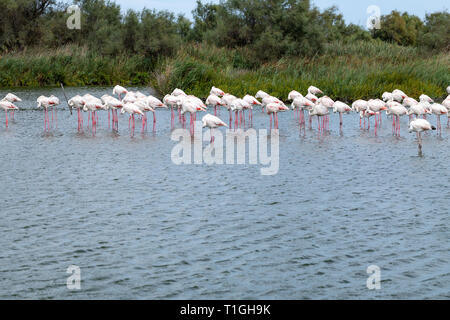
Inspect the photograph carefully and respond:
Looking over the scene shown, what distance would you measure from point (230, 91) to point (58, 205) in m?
15.4

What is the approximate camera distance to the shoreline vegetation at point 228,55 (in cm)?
2742

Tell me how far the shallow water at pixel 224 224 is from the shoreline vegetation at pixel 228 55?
1174 cm

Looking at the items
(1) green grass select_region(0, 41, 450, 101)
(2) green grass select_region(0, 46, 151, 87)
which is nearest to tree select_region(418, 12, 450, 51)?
(1) green grass select_region(0, 41, 450, 101)

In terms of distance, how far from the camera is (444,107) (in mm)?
17578

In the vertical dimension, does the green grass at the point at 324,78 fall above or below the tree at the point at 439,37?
below

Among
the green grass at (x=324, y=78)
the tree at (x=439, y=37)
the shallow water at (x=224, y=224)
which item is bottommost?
the shallow water at (x=224, y=224)

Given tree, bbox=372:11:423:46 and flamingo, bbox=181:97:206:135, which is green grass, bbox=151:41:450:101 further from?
tree, bbox=372:11:423:46

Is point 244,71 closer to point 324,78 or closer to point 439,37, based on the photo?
point 324,78

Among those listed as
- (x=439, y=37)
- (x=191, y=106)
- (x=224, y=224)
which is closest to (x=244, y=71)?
(x=439, y=37)

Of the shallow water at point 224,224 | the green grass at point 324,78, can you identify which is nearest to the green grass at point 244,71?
the green grass at point 324,78

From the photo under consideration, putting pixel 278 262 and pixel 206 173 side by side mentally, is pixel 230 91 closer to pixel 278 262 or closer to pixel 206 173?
pixel 206 173

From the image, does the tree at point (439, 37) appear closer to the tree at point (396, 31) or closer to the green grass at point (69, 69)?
the green grass at point (69, 69)

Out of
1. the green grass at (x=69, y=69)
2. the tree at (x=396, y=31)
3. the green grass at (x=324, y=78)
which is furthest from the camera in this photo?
the tree at (x=396, y=31)

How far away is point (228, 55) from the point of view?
36.1 m
